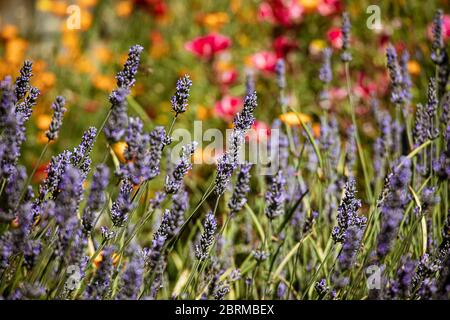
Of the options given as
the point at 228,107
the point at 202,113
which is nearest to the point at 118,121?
the point at 228,107

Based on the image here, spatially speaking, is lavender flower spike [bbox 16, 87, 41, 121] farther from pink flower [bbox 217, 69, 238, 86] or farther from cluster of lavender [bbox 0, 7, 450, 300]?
pink flower [bbox 217, 69, 238, 86]

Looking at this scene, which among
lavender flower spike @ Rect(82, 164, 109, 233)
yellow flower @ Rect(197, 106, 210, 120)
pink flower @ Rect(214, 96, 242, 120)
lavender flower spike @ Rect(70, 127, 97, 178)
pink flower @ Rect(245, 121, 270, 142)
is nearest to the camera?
lavender flower spike @ Rect(82, 164, 109, 233)

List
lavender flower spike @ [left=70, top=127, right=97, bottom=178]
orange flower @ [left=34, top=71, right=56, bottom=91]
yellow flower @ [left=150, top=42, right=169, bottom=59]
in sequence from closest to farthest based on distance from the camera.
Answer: lavender flower spike @ [left=70, top=127, right=97, bottom=178]
orange flower @ [left=34, top=71, right=56, bottom=91]
yellow flower @ [left=150, top=42, right=169, bottom=59]

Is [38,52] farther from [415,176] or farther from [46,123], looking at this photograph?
[415,176]

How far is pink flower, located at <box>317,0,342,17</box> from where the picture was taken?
3.10 meters

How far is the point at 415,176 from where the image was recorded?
6.01 feet

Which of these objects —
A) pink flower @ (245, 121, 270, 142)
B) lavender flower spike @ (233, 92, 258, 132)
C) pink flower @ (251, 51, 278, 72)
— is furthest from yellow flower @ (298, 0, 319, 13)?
lavender flower spike @ (233, 92, 258, 132)

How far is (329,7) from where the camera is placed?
315 centimetres

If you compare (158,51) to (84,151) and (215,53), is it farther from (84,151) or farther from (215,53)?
(84,151)

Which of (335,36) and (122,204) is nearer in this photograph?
(122,204)

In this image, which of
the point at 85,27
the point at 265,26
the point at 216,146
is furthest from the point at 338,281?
the point at 85,27

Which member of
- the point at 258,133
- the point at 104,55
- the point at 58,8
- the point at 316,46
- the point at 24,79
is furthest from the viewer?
the point at 104,55

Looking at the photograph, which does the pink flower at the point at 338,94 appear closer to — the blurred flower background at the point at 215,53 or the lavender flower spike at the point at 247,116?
the blurred flower background at the point at 215,53

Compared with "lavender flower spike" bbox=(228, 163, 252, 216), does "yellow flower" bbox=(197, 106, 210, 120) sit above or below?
above
